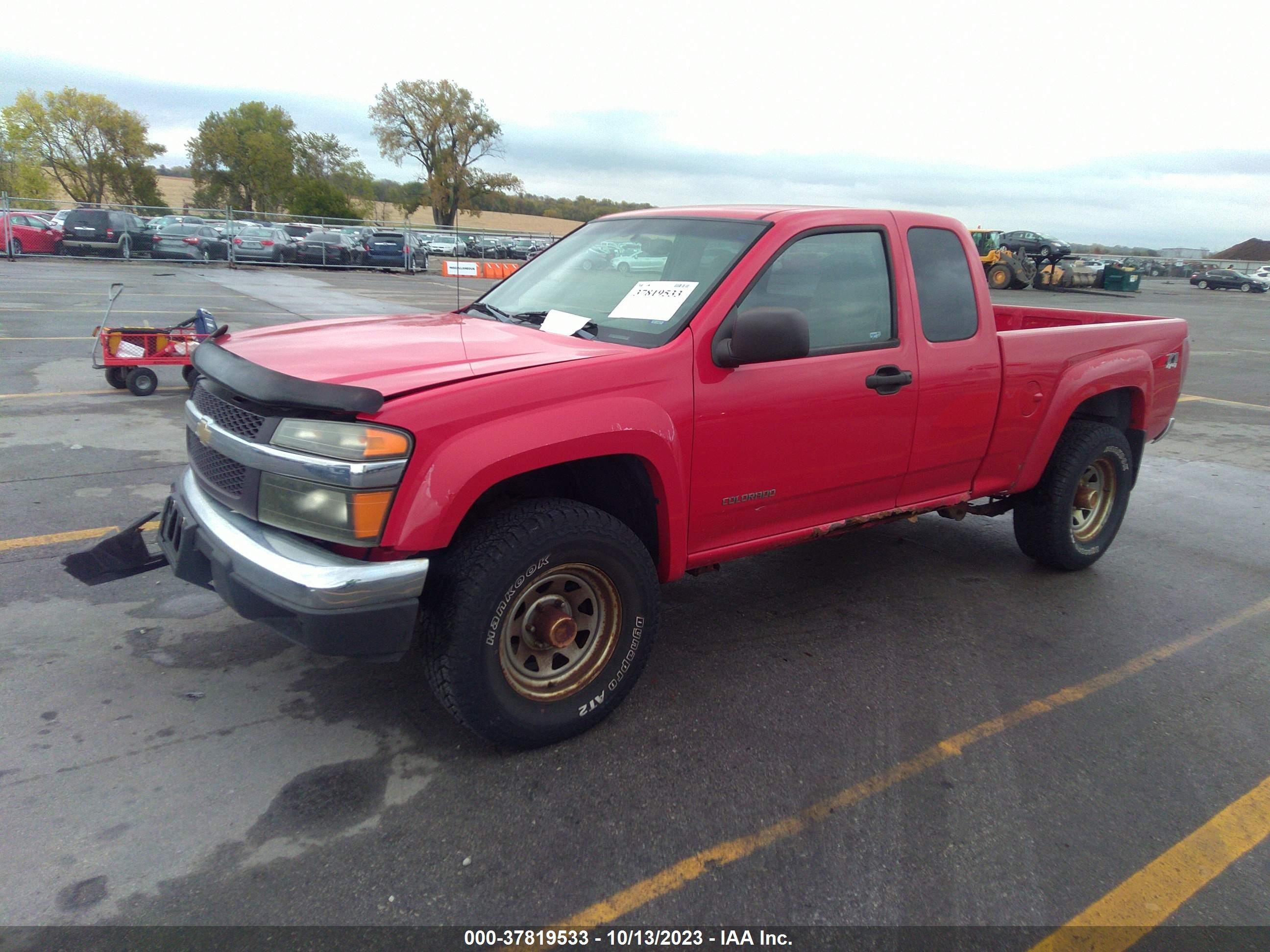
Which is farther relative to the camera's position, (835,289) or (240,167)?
(240,167)

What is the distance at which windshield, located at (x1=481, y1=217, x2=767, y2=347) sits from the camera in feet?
11.2

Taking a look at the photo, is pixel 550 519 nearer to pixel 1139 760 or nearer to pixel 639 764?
pixel 639 764

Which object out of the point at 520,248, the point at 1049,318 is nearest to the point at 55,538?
the point at 1049,318

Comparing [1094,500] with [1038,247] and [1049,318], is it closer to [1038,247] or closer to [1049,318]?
[1049,318]

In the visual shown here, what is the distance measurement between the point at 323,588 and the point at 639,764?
126cm

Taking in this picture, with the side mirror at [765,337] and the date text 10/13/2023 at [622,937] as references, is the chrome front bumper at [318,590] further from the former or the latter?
the side mirror at [765,337]

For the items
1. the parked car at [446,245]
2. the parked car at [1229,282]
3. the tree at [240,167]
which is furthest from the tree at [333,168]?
the parked car at [1229,282]

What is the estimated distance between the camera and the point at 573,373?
2.97 metres

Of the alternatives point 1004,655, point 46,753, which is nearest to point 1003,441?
point 1004,655

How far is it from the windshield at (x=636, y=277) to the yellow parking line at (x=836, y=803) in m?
1.73

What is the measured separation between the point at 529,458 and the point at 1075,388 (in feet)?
10.6

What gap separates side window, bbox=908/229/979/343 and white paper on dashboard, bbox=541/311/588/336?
1.61 meters

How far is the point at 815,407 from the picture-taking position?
11.7 feet

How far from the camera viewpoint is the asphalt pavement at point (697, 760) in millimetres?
2473
